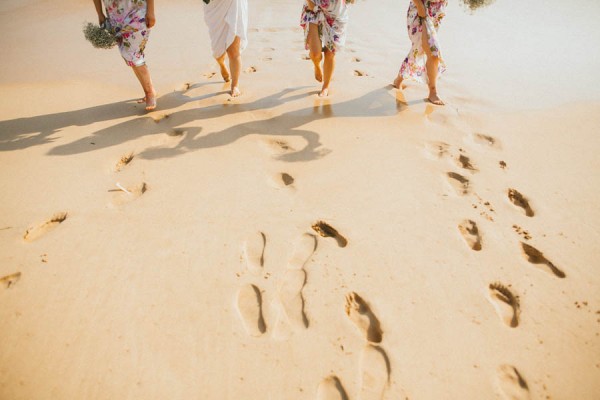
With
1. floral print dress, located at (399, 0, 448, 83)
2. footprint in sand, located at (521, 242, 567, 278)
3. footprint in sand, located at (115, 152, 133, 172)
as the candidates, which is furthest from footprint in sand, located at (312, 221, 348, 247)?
floral print dress, located at (399, 0, 448, 83)

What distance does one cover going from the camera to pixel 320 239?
1788 millimetres

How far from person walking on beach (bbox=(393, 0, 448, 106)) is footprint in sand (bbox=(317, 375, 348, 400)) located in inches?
110

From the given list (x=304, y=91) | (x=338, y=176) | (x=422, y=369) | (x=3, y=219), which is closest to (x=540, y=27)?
(x=304, y=91)

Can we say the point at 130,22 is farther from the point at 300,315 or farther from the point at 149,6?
the point at 300,315

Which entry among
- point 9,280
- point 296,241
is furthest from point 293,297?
point 9,280

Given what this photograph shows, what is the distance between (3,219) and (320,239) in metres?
1.94

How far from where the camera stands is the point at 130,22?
8.18 ft

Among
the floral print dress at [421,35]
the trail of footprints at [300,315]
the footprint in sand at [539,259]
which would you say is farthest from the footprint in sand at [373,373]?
the floral print dress at [421,35]

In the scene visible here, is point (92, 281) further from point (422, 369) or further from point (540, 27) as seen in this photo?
point (540, 27)

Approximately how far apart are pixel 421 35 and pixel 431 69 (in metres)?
0.33

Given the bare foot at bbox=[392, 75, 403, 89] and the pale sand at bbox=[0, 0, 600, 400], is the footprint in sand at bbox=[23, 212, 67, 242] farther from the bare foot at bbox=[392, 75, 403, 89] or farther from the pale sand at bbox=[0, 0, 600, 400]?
the bare foot at bbox=[392, 75, 403, 89]

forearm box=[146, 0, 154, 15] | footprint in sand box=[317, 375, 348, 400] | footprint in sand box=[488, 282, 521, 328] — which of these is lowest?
footprint in sand box=[317, 375, 348, 400]

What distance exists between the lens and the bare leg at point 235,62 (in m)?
2.87

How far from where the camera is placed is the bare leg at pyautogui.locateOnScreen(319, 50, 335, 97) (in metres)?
2.87
